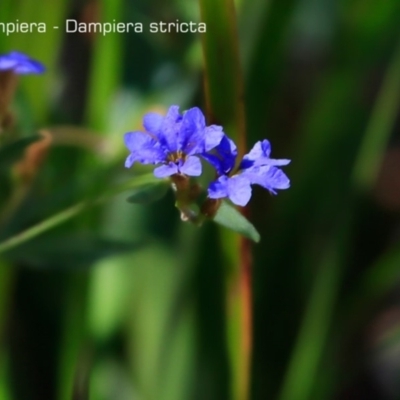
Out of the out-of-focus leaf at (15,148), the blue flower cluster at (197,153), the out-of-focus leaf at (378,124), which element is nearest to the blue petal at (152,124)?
the blue flower cluster at (197,153)

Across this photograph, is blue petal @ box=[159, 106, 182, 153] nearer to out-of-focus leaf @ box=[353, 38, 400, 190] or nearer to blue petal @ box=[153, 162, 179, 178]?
blue petal @ box=[153, 162, 179, 178]

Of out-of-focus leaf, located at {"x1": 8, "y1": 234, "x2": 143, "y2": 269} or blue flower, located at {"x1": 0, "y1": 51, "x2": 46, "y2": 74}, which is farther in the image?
out-of-focus leaf, located at {"x1": 8, "y1": 234, "x2": 143, "y2": 269}

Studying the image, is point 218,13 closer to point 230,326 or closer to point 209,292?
point 230,326

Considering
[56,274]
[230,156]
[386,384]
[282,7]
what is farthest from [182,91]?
[386,384]

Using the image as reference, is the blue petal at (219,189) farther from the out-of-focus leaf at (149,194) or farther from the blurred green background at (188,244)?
the blurred green background at (188,244)

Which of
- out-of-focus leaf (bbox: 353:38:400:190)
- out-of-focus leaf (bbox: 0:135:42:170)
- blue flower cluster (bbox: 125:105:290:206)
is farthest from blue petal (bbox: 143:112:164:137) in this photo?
out-of-focus leaf (bbox: 353:38:400:190)

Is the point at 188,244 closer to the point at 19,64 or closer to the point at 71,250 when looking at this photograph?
the point at 71,250
